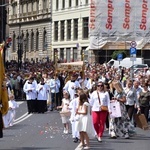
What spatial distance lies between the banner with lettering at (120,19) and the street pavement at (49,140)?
Answer: 3203cm

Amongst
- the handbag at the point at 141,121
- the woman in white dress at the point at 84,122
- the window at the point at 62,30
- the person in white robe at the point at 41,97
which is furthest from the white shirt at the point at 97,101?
the window at the point at 62,30

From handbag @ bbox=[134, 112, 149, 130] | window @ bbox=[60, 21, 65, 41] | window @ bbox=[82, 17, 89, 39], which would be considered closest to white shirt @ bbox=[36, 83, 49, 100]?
handbag @ bbox=[134, 112, 149, 130]

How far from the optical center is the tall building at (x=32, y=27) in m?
99.4

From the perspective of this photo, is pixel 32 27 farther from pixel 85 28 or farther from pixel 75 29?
pixel 85 28

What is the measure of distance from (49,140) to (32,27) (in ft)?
284

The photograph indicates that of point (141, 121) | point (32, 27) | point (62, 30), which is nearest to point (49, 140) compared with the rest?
point (141, 121)

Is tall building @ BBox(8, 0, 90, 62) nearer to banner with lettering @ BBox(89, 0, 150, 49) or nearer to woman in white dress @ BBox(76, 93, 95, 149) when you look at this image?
banner with lettering @ BBox(89, 0, 150, 49)

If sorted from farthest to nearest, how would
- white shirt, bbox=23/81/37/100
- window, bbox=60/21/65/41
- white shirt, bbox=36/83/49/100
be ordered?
1. window, bbox=60/21/65/41
2. white shirt, bbox=36/83/49/100
3. white shirt, bbox=23/81/37/100

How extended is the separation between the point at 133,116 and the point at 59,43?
72609 millimetres

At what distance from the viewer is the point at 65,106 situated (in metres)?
21.2

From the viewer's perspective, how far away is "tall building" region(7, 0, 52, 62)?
99438 mm

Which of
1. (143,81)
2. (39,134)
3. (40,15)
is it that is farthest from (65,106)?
(40,15)

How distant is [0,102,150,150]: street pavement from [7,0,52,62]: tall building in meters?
70.3

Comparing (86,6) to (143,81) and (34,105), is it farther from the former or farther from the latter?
(143,81)
